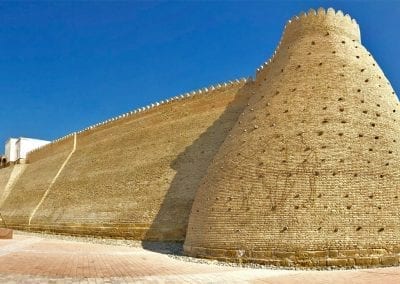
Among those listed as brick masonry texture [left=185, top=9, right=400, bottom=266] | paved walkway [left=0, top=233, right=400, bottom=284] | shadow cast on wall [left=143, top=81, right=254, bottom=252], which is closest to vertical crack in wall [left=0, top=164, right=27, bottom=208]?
shadow cast on wall [left=143, top=81, right=254, bottom=252]

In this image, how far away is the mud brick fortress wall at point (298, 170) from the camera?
30.5 feet

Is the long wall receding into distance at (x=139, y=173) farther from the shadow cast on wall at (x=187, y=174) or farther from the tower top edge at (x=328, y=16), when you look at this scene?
the tower top edge at (x=328, y=16)

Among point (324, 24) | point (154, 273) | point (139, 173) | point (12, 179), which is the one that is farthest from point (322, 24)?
point (12, 179)

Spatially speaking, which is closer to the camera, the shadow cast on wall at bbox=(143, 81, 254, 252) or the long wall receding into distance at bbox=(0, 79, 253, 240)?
the shadow cast on wall at bbox=(143, 81, 254, 252)

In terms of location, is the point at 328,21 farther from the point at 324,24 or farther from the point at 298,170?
the point at 298,170

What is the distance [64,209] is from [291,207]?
16285mm

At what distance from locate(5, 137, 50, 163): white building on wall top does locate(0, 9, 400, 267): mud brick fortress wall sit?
23.9m

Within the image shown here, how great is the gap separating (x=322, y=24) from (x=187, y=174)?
7.36 metres

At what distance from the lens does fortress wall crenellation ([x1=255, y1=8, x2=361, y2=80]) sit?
13.2 meters

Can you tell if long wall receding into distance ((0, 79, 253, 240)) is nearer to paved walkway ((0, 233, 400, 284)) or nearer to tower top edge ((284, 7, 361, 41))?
tower top edge ((284, 7, 361, 41))

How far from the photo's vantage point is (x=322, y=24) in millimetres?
13242

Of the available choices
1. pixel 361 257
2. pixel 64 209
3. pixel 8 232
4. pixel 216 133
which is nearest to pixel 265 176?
pixel 361 257

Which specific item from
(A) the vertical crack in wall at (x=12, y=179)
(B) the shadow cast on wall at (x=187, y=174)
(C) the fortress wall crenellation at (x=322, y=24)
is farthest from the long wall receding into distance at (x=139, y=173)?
(C) the fortress wall crenellation at (x=322, y=24)

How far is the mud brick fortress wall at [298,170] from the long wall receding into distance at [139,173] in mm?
78
